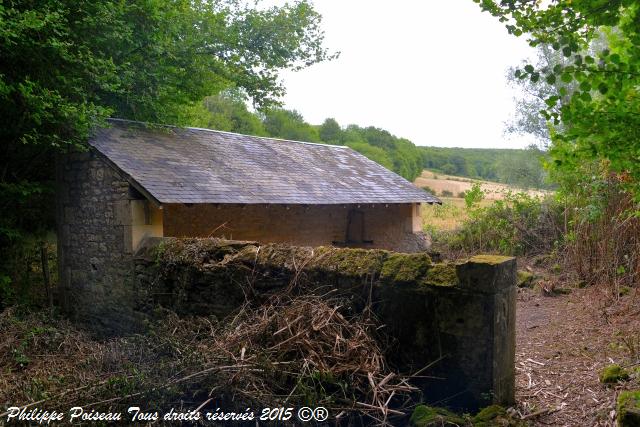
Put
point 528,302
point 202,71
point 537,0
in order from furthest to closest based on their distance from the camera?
point 202,71 < point 528,302 < point 537,0

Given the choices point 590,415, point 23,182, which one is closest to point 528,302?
point 590,415

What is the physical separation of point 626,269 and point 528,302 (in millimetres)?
1725

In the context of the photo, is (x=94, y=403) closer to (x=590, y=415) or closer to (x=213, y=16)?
(x=590, y=415)

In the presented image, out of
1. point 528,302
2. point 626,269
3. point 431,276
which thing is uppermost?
point 431,276

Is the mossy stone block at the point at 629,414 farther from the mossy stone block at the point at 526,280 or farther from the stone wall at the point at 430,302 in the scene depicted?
the mossy stone block at the point at 526,280

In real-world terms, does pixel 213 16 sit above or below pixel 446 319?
above

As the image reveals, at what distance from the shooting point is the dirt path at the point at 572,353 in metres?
4.52

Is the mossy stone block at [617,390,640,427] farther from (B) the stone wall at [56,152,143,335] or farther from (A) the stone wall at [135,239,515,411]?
(B) the stone wall at [56,152,143,335]

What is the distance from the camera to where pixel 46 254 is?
10.0 metres

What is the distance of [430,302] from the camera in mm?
4578

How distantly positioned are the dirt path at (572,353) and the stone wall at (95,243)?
5.70 metres

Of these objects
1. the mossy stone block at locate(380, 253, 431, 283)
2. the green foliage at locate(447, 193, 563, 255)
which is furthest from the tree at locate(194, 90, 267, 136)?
the mossy stone block at locate(380, 253, 431, 283)

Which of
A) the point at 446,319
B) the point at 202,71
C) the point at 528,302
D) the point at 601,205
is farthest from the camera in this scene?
the point at 202,71

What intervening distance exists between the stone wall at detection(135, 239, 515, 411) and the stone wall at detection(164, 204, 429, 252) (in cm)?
262
